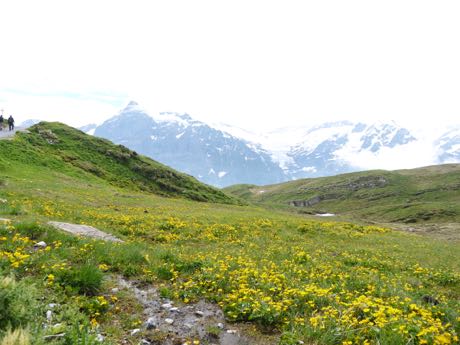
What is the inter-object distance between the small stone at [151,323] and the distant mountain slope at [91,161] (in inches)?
2023

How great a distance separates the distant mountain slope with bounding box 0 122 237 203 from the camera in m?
59.7

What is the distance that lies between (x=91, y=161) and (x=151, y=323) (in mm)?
72139

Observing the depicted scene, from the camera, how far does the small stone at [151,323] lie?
8.83m

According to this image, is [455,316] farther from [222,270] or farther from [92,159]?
[92,159]

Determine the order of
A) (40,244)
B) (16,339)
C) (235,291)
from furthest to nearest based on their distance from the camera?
(40,244)
(235,291)
(16,339)

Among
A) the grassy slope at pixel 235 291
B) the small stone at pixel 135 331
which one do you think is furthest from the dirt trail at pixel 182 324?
the grassy slope at pixel 235 291

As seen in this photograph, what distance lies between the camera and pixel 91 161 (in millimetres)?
75250

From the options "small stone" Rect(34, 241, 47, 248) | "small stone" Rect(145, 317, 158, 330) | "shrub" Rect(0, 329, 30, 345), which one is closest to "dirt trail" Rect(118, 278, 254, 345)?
"small stone" Rect(145, 317, 158, 330)

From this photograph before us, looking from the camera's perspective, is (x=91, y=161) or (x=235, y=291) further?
(x=91, y=161)

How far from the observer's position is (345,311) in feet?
29.7

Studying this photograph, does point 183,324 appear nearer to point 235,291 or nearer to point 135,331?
point 135,331

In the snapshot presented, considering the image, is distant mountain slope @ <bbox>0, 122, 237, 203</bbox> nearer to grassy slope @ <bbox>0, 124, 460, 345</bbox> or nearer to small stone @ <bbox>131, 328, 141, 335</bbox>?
grassy slope @ <bbox>0, 124, 460, 345</bbox>

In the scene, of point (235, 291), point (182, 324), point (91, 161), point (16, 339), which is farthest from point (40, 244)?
point (91, 161)

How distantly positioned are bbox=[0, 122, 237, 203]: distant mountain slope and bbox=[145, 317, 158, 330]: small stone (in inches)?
2023
